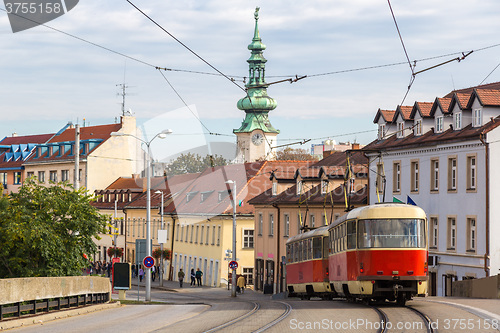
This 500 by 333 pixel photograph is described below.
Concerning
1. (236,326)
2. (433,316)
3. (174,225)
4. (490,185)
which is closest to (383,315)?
(433,316)

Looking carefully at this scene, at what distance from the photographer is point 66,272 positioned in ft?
109

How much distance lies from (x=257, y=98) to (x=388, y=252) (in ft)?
353

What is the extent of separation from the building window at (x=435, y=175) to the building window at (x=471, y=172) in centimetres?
335

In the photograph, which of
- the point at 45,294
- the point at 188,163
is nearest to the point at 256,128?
the point at 188,163

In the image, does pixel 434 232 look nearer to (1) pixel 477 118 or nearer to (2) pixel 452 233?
(2) pixel 452 233

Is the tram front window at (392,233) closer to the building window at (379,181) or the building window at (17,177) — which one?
the building window at (379,181)

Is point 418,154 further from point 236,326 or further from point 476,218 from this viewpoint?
point 236,326

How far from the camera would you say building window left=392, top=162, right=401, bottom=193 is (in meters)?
53.1

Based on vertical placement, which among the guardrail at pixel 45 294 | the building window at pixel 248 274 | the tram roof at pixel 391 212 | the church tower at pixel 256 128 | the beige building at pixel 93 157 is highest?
the church tower at pixel 256 128

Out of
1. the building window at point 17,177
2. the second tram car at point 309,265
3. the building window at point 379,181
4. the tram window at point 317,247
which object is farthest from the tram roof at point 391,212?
the building window at point 17,177

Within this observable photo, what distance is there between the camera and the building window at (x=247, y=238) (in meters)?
75.5

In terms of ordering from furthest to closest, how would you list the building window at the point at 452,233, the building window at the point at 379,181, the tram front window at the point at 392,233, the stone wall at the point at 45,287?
the building window at the point at 379,181 < the building window at the point at 452,233 < the tram front window at the point at 392,233 < the stone wall at the point at 45,287

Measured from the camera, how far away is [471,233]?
147ft

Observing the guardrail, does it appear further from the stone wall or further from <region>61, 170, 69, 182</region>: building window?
<region>61, 170, 69, 182</region>: building window
